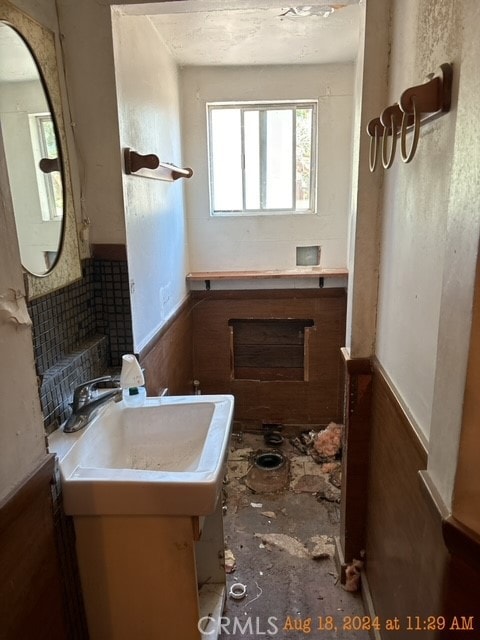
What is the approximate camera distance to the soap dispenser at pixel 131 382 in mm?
1512

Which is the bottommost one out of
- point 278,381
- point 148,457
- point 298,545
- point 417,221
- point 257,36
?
point 298,545

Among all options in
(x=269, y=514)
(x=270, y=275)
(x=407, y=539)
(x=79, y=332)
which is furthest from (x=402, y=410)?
(x=270, y=275)

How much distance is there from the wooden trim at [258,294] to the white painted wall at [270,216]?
18cm

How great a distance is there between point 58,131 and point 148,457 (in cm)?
115

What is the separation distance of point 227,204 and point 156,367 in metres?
1.44

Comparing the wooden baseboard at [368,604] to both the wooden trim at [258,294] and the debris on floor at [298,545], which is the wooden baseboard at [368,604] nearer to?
the debris on floor at [298,545]

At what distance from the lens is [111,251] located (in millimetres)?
1670

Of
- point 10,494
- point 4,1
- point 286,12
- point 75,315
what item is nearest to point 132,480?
point 10,494

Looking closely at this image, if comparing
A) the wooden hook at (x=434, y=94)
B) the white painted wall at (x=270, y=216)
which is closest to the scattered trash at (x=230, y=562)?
the white painted wall at (x=270, y=216)

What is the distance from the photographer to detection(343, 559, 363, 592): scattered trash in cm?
183

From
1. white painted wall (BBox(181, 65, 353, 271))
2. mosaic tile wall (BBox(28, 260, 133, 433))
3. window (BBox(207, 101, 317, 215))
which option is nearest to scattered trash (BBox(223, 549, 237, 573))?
mosaic tile wall (BBox(28, 260, 133, 433))

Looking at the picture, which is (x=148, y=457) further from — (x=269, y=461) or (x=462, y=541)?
(x=269, y=461)

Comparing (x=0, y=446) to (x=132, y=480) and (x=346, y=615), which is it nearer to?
(x=132, y=480)

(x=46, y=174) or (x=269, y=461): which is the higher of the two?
(x=46, y=174)
